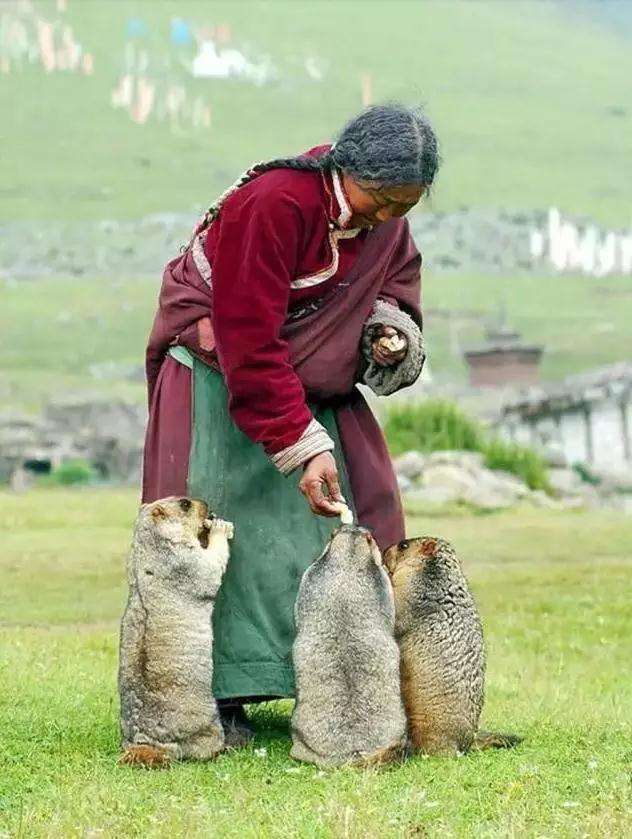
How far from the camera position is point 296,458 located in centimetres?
605

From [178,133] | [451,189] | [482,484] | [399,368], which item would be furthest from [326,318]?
[178,133]

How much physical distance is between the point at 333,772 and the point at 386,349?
1501 millimetres

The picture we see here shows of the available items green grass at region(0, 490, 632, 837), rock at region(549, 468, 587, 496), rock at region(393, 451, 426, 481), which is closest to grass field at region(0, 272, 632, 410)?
rock at region(549, 468, 587, 496)

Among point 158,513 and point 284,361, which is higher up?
point 284,361

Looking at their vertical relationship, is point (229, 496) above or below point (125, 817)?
above

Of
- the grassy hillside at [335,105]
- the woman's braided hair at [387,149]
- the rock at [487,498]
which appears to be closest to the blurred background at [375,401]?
the rock at [487,498]

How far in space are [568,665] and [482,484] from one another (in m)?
18.3

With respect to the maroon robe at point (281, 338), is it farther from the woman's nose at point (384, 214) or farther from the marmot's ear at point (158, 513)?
the marmot's ear at point (158, 513)

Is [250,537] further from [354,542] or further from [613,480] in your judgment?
[613,480]

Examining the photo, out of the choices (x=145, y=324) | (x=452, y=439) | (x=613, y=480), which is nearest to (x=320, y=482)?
(x=452, y=439)

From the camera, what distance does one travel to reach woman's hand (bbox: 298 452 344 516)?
6.06 metres

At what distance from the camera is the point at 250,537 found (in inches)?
253

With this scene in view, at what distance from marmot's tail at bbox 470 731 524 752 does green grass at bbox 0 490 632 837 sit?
2.1 inches

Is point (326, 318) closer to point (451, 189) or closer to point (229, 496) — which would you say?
point (229, 496)
